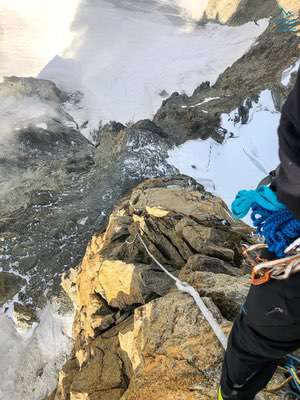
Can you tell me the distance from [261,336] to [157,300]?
7.21 ft

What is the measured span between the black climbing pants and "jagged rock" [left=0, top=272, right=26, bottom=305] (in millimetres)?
13076

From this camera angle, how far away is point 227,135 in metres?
19.7

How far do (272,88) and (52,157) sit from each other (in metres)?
13.0

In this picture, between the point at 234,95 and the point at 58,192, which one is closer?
the point at 58,192

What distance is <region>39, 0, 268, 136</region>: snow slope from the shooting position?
115 ft

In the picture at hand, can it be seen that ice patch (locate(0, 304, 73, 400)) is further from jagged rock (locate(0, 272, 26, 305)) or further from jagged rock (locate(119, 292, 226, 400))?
jagged rock (locate(119, 292, 226, 400))

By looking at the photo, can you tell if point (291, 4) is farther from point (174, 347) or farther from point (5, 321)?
point (174, 347)

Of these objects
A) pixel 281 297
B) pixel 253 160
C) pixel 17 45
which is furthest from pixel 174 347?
pixel 17 45

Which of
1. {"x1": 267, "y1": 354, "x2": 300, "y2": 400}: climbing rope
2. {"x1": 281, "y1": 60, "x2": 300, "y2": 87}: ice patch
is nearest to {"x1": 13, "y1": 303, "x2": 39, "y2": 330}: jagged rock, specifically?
{"x1": 267, "y1": 354, "x2": 300, "y2": 400}: climbing rope

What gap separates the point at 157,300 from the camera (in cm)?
482

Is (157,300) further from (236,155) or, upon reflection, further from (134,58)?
(134,58)

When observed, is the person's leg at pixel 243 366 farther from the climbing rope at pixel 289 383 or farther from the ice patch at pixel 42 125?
the ice patch at pixel 42 125

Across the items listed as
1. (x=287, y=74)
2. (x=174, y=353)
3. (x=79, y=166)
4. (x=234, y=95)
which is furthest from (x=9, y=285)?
(x=287, y=74)

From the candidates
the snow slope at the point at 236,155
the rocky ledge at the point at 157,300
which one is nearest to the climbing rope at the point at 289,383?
the rocky ledge at the point at 157,300
